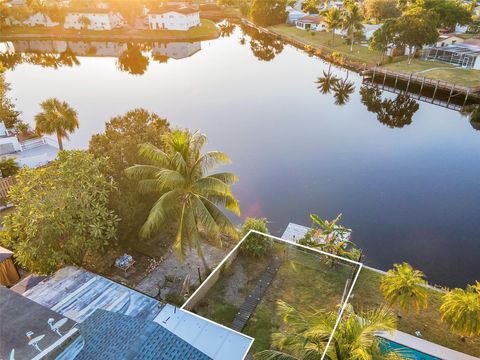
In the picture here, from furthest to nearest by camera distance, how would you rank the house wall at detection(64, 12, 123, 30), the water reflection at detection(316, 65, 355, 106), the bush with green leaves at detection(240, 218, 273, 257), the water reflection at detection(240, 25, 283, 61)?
1. the house wall at detection(64, 12, 123, 30)
2. the water reflection at detection(240, 25, 283, 61)
3. the water reflection at detection(316, 65, 355, 106)
4. the bush with green leaves at detection(240, 218, 273, 257)

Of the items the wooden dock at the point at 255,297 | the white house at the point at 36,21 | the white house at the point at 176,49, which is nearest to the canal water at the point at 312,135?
the white house at the point at 176,49

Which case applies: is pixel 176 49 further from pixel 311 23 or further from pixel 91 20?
pixel 311 23

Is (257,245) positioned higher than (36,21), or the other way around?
(36,21)

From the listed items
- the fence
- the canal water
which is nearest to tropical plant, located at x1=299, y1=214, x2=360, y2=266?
the canal water

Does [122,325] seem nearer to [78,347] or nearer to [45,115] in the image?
[78,347]

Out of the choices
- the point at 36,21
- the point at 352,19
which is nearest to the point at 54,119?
the point at 352,19

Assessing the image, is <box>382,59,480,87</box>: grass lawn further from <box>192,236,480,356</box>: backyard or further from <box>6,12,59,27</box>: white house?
<box>6,12,59,27</box>: white house

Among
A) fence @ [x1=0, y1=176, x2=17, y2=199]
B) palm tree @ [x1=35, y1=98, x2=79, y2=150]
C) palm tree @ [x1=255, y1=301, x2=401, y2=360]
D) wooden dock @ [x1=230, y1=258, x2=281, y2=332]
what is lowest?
fence @ [x1=0, y1=176, x2=17, y2=199]
